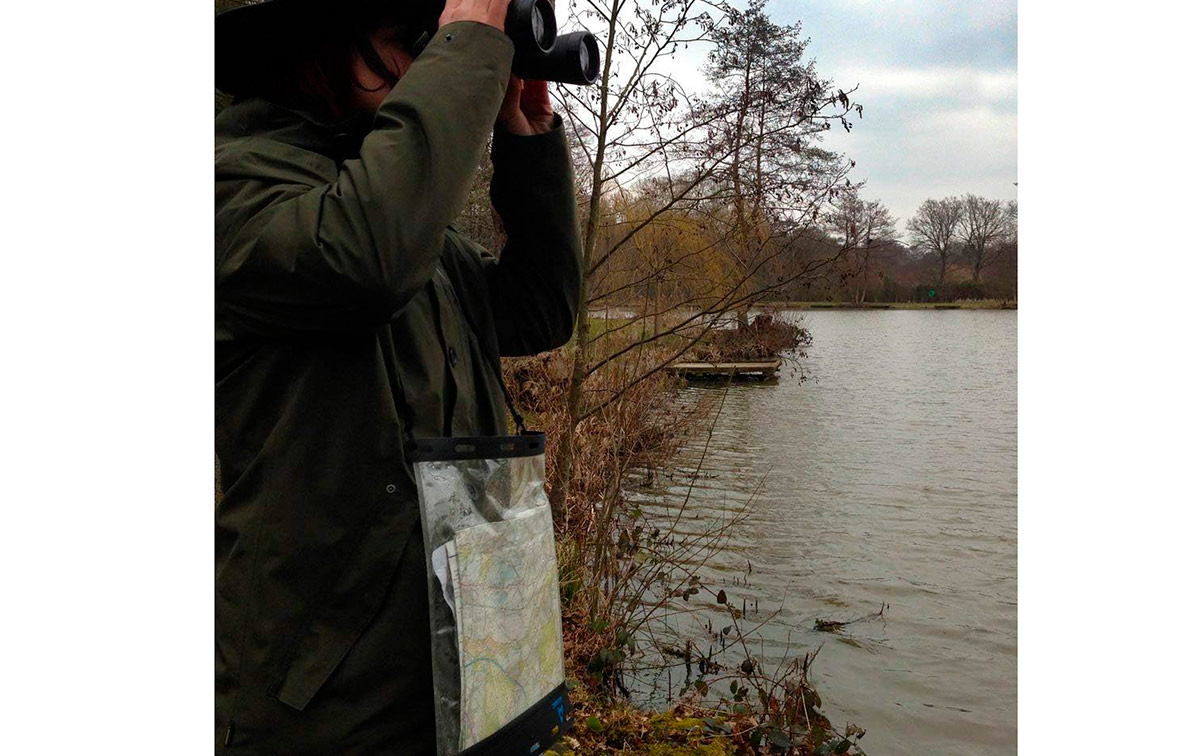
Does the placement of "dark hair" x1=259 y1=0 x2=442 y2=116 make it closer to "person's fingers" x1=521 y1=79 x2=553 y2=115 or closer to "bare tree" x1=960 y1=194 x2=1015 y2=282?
"person's fingers" x1=521 y1=79 x2=553 y2=115

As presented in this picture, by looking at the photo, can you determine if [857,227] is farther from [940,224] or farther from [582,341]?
[940,224]

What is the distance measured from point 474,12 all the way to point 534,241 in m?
0.42

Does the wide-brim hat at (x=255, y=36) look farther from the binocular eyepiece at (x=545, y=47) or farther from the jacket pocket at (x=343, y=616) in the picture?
the jacket pocket at (x=343, y=616)

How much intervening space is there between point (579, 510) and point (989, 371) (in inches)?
529

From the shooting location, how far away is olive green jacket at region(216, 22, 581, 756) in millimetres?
947

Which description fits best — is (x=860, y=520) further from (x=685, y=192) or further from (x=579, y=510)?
(x=685, y=192)

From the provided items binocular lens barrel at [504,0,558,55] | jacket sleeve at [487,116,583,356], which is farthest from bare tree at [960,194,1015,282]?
binocular lens barrel at [504,0,558,55]

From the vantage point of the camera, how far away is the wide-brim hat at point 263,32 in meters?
1.09

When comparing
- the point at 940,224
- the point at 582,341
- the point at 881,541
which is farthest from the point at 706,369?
the point at 940,224

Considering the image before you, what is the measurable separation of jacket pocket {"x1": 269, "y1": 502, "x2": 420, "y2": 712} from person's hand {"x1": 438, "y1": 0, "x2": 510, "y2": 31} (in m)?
0.55

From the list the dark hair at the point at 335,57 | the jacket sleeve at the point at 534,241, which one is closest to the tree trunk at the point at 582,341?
the jacket sleeve at the point at 534,241

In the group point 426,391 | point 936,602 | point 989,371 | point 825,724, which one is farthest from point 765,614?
point 989,371

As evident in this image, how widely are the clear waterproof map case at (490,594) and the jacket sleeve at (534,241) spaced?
1.08 ft

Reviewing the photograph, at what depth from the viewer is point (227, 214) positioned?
0.98 m
